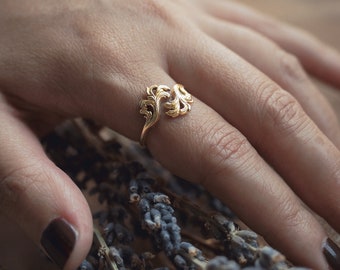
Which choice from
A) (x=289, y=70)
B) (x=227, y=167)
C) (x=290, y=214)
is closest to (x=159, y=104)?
(x=227, y=167)

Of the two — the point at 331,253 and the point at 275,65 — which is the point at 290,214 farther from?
the point at 275,65

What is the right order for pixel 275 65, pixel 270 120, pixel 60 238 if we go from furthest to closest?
pixel 275 65, pixel 270 120, pixel 60 238

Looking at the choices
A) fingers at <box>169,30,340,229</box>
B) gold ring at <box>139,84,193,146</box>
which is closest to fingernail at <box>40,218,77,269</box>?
gold ring at <box>139,84,193,146</box>

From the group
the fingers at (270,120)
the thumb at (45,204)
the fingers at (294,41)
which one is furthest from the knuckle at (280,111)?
the fingers at (294,41)

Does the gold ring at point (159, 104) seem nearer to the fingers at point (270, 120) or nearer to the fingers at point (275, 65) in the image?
the fingers at point (270, 120)

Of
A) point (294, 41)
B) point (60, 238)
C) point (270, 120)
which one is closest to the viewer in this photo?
point (60, 238)

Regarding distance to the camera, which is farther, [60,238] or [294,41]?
[294,41]
